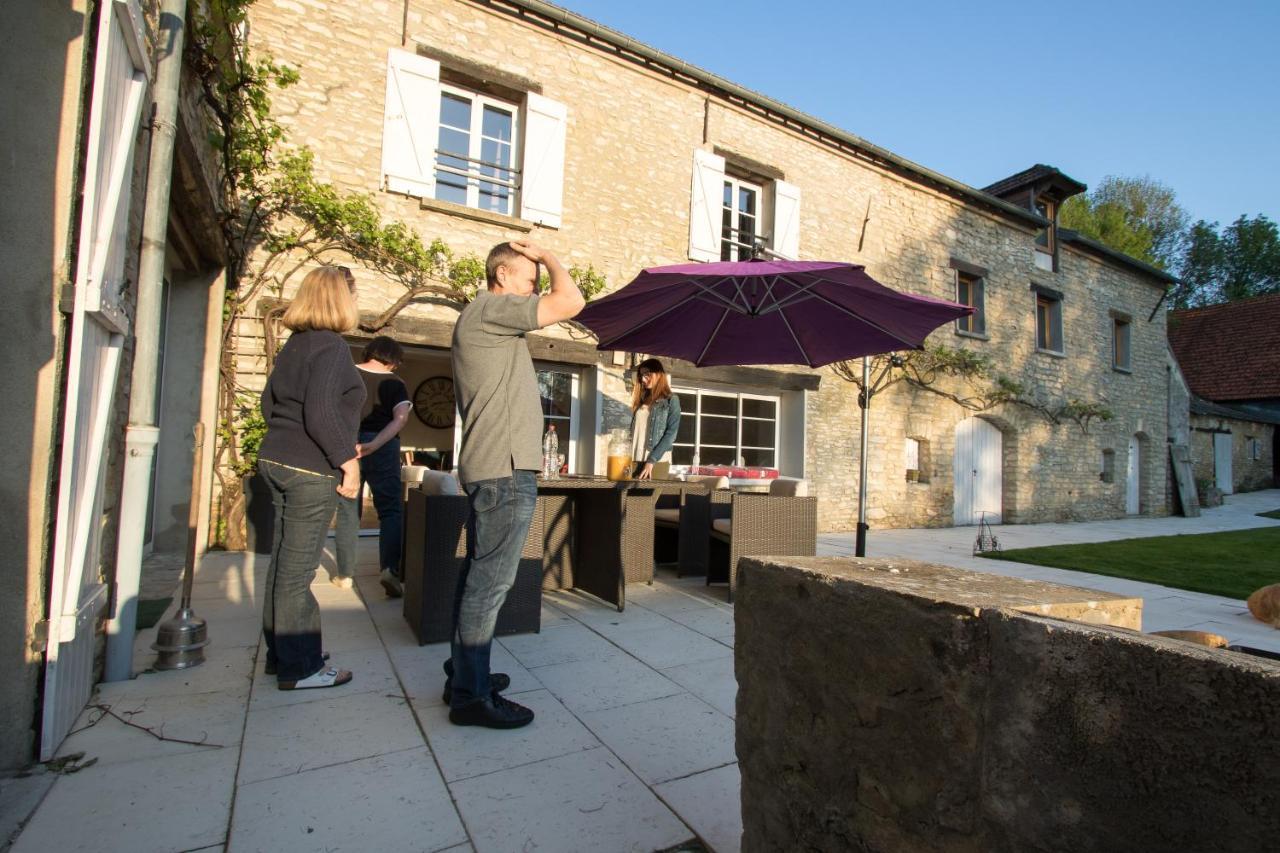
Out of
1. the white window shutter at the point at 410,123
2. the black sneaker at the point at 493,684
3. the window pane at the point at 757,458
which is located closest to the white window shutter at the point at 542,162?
the white window shutter at the point at 410,123

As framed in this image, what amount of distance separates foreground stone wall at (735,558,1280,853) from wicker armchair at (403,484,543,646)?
6.22 feet

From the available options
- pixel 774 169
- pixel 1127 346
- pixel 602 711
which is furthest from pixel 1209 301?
pixel 602 711

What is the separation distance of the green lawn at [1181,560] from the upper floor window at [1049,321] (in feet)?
14.4

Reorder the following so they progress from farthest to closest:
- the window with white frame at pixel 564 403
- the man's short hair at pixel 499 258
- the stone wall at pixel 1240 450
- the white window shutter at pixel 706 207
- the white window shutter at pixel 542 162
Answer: the stone wall at pixel 1240 450 < the white window shutter at pixel 706 207 < the window with white frame at pixel 564 403 < the white window shutter at pixel 542 162 < the man's short hair at pixel 499 258

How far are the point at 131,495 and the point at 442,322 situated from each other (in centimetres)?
395

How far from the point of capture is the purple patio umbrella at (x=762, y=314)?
12.2ft

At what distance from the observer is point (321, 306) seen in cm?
240

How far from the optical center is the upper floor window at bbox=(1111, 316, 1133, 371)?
1314 centimetres

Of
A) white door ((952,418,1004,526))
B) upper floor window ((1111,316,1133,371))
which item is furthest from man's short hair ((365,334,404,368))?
upper floor window ((1111,316,1133,371))

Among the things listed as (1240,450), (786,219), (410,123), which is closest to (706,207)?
(786,219)

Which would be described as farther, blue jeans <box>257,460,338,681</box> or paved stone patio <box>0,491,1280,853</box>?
blue jeans <box>257,460,338,681</box>

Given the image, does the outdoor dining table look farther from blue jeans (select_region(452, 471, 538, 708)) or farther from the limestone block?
the limestone block

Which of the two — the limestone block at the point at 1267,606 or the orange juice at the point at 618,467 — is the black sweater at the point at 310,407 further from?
the limestone block at the point at 1267,606

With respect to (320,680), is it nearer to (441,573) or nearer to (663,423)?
(441,573)
